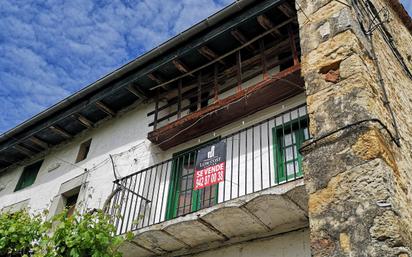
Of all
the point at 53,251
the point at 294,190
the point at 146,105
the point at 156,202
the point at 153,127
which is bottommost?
the point at 53,251

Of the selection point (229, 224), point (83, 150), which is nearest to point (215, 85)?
point (229, 224)

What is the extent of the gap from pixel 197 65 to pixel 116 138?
9.66 feet

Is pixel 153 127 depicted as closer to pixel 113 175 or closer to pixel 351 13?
pixel 113 175

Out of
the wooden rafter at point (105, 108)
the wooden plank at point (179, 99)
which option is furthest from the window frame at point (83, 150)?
the wooden plank at point (179, 99)

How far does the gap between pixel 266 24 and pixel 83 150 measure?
20.9 feet

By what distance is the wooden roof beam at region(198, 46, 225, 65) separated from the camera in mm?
8984

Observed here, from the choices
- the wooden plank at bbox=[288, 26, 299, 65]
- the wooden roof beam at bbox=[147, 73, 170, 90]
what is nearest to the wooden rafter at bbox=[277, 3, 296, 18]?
the wooden plank at bbox=[288, 26, 299, 65]

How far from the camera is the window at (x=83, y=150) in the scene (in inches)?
446

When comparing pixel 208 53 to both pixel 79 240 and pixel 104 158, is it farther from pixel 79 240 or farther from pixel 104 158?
pixel 79 240

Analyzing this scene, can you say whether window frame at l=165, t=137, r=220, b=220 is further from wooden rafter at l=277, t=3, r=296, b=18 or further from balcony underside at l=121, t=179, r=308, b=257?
wooden rafter at l=277, t=3, r=296, b=18

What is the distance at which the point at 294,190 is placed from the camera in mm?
5516

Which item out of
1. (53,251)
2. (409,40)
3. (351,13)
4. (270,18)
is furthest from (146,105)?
(351,13)

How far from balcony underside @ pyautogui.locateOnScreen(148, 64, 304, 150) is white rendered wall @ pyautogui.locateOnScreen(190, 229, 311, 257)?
8.91 feet

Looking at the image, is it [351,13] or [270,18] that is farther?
[270,18]
